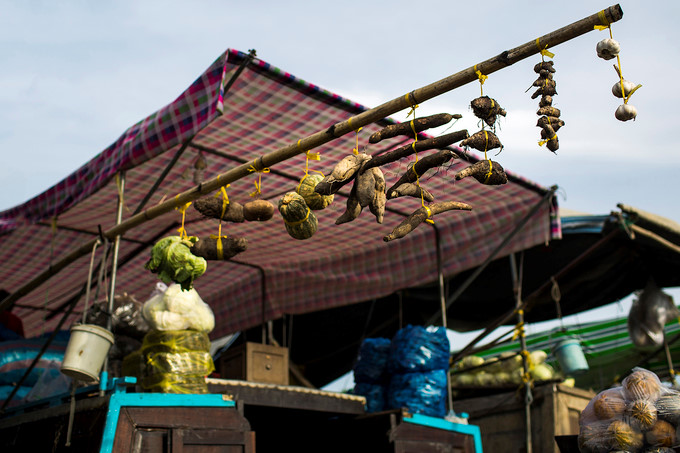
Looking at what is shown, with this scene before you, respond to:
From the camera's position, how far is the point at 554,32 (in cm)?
321

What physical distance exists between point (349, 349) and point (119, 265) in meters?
4.11

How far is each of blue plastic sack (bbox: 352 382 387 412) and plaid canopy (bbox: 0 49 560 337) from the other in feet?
4.91

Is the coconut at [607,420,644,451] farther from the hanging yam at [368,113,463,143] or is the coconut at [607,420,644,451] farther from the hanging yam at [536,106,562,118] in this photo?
the hanging yam at [368,113,463,143]

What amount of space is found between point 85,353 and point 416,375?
10.1 feet

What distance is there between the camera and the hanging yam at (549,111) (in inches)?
134

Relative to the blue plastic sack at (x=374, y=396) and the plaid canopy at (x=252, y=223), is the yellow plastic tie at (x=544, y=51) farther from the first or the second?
the blue plastic sack at (x=374, y=396)

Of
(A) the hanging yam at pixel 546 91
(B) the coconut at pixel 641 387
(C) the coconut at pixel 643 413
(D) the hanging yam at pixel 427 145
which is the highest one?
(A) the hanging yam at pixel 546 91

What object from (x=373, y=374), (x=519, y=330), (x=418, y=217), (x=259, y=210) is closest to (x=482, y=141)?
(x=418, y=217)

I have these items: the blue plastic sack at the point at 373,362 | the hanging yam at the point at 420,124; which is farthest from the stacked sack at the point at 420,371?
the hanging yam at the point at 420,124

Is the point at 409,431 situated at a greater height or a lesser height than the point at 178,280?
lesser

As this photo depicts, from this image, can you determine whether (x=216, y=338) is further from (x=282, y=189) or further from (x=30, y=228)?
(x=282, y=189)

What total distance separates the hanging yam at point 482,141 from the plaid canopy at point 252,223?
584 millimetres

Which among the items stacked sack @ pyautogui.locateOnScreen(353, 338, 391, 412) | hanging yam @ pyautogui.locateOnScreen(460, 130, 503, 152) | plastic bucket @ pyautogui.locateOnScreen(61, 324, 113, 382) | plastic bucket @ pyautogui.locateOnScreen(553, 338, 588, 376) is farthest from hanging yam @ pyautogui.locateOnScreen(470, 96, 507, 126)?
plastic bucket @ pyautogui.locateOnScreen(553, 338, 588, 376)

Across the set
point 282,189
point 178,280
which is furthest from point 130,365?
point 282,189
